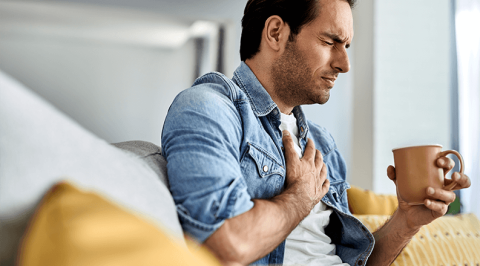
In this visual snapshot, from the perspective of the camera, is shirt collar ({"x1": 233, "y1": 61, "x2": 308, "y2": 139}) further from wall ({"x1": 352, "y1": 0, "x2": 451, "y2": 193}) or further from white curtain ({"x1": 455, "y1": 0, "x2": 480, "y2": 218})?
white curtain ({"x1": 455, "y1": 0, "x2": 480, "y2": 218})

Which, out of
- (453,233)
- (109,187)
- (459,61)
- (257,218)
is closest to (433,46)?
(459,61)

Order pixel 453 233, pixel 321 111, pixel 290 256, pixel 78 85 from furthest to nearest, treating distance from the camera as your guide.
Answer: pixel 321 111
pixel 78 85
pixel 453 233
pixel 290 256

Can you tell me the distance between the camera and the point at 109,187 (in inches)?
15.0

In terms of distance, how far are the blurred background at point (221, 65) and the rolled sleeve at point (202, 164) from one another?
1217 mm

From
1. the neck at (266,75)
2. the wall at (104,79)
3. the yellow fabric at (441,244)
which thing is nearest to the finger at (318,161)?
the neck at (266,75)

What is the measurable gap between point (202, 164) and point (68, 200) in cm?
36

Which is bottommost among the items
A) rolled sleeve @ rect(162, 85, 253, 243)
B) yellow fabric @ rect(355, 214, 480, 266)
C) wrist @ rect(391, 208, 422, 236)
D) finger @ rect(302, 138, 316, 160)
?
yellow fabric @ rect(355, 214, 480, 266)

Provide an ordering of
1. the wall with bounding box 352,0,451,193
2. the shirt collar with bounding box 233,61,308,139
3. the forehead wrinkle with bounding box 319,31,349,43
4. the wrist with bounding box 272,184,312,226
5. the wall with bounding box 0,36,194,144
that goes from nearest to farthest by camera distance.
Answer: the wrist with bounding box 272,184,312,226 < the shirt collar with bounding box 233,61,308,139 < the forehead wrinkle with bounding box 319,31,349,43 < the wall with bounding box 0,36,194,144 < the wall with bounding box 352,0,451,193

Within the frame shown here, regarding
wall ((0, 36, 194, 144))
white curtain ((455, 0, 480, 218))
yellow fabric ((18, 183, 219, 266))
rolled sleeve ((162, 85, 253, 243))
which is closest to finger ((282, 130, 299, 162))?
rolled sleeve ((162, 85, 253, 243))

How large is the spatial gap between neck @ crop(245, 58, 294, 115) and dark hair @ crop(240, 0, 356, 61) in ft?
0.13

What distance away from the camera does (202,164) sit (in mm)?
665

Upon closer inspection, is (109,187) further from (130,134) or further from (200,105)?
(130,134)

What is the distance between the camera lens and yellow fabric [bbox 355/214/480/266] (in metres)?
1.34

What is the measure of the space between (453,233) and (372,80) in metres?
1.39
